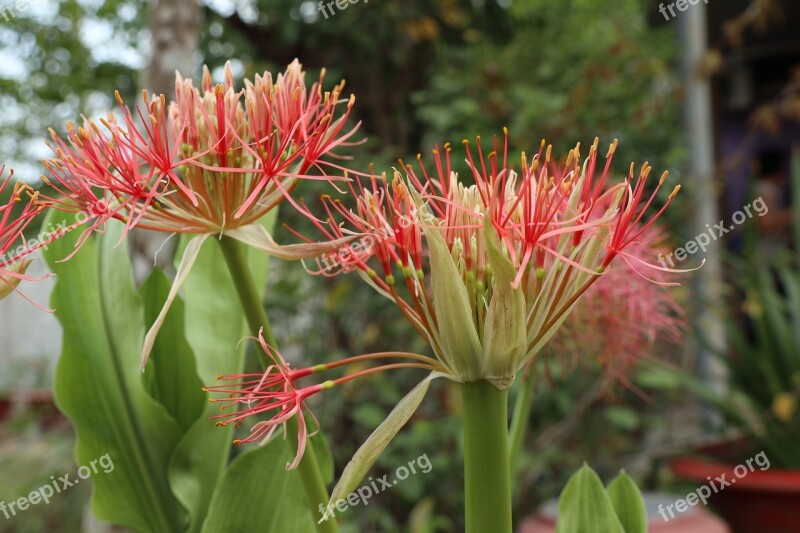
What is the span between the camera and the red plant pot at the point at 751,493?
2.04 meters

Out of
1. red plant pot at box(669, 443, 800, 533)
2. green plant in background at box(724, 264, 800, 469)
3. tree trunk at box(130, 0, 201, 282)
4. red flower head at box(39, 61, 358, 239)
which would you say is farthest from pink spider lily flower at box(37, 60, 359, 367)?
green plant in background at box(724, 264, 800, 469)

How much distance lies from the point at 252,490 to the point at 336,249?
261mm

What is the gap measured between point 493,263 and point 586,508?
311 millimetres

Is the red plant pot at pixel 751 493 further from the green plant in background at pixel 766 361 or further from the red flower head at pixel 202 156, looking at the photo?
the red flower head at pixel 202 156

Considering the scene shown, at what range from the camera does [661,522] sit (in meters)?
1.58

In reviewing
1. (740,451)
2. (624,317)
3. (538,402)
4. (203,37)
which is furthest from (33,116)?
(624,317)

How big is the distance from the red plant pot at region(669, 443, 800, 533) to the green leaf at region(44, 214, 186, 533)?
174 centimetres

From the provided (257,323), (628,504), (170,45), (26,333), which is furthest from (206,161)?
(26,333)

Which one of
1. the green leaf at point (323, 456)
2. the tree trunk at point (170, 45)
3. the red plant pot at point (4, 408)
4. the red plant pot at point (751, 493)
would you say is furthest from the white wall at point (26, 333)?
the green leaf at point (323, 456)

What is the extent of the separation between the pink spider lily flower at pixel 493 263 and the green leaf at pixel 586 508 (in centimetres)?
21

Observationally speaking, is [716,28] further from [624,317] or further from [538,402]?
[624,317]

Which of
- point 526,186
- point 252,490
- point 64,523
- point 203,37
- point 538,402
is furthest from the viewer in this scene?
point 64,523

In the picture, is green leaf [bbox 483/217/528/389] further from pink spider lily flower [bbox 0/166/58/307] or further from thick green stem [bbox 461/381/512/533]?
pink spider lily flower [bbox 0/166/58/307]

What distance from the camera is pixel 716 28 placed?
15.6 feet
